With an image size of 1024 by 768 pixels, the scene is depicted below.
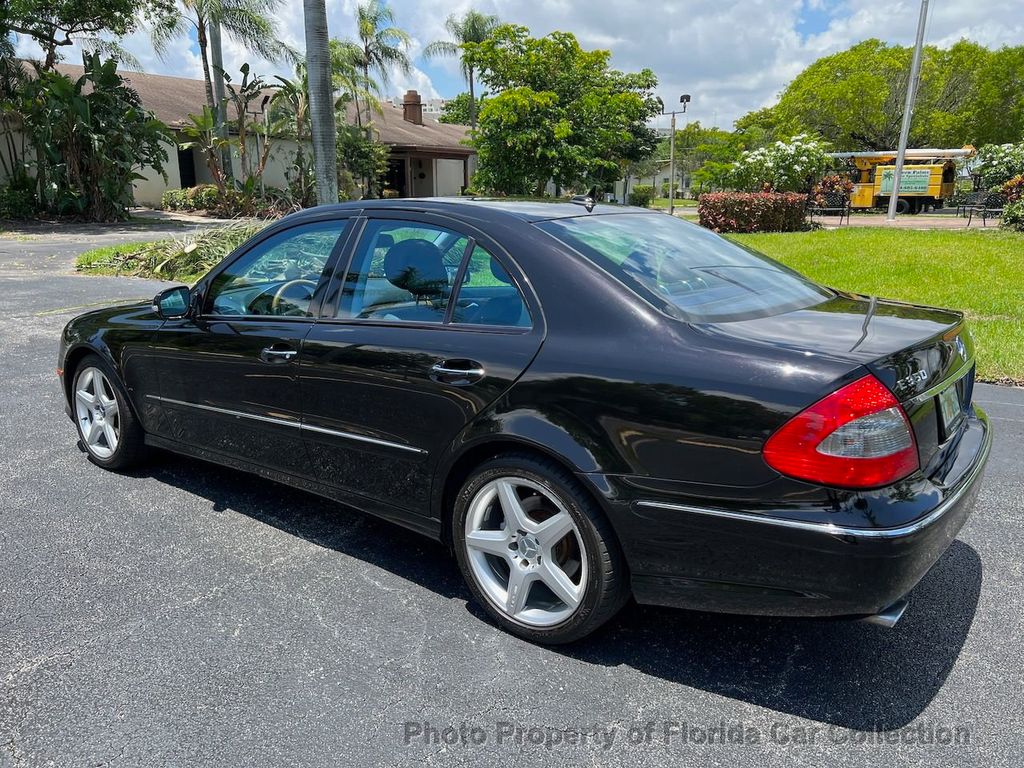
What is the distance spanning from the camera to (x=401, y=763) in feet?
7.17

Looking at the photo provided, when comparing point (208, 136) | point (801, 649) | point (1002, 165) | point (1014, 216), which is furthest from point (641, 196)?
point (801, 649)

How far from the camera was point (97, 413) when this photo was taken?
4418 millimetres

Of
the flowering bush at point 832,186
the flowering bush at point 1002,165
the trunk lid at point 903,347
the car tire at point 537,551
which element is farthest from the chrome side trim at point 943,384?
the flowering bush at point 832,186

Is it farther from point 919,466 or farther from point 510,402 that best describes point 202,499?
point 919,466

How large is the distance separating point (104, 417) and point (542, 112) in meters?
23.6

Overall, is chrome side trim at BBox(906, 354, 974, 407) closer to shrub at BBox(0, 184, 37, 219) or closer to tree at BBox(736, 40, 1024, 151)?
shrub at BBox(0, 184, 37, 219)

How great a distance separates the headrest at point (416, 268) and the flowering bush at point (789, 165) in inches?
818

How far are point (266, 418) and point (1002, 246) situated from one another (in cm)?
1472

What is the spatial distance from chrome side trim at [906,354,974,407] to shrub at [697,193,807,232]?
55.7ft

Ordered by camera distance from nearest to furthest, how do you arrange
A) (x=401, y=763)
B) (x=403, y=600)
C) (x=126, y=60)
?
1. (x=401, y=763)
2. (x=403, y=600)
3. (x=126, y=60)

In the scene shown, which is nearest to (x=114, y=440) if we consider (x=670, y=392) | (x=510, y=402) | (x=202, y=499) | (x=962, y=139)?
(x=202, y=499)

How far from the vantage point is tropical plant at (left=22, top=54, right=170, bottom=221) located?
23.5 meters

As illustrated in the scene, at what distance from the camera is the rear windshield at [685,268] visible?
8.79 feet

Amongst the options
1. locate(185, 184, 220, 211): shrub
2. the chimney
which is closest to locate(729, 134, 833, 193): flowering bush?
locate(185, 184, 220, 211): shrub
